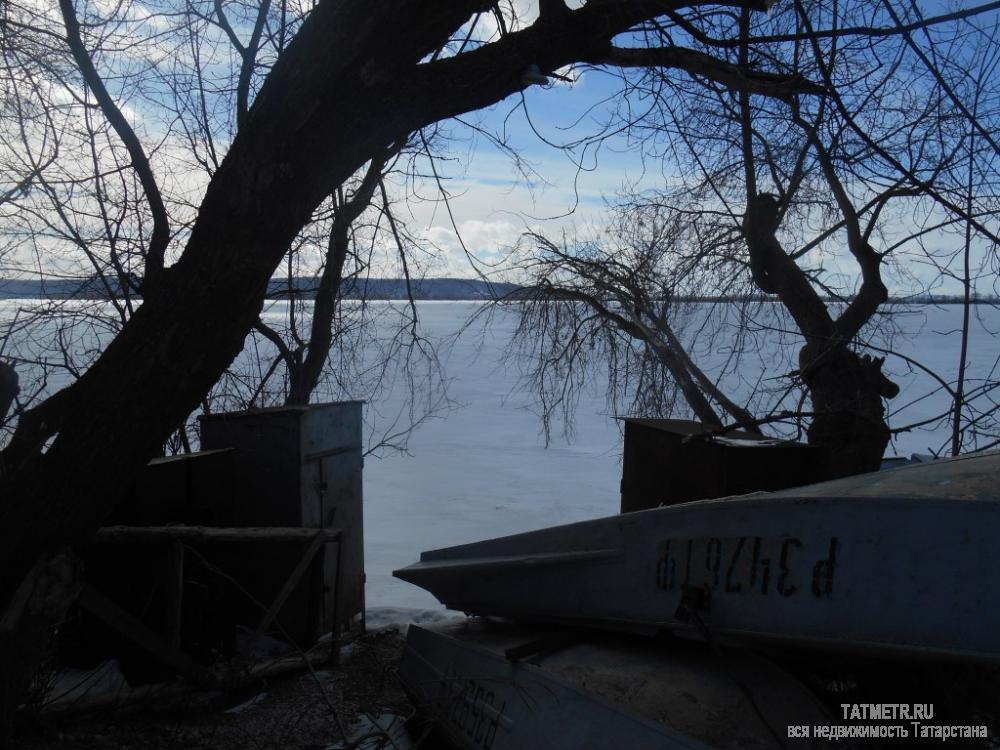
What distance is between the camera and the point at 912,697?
10.1 ft

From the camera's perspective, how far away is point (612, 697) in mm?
3145

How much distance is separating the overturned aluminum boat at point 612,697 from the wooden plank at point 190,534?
1359 mm

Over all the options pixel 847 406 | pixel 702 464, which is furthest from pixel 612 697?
pixel 847 406

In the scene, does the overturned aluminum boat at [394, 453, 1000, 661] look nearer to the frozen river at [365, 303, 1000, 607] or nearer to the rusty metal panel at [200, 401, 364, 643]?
the rusty metal panel at [200, 401, 364, 643]

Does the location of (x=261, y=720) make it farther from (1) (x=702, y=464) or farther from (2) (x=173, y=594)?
(1) (x=702, y=464)

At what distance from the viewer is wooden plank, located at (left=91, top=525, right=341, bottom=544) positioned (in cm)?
403

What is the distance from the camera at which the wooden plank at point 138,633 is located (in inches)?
141

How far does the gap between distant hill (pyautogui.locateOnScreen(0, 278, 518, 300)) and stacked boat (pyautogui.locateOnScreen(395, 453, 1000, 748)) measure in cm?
393

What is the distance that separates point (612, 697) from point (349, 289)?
21.1 feet

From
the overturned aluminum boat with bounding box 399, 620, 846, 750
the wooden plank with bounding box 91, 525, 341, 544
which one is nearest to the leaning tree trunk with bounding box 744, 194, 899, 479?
the overturned aluminum boat with bounding box 399, 620, 846, 750

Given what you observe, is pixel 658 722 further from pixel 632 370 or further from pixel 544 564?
pixel 632 370

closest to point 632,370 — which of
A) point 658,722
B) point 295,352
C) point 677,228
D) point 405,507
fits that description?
point 677,228

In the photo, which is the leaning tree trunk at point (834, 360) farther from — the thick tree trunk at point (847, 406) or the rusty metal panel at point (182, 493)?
the rusty metal panel at point (182, 493)

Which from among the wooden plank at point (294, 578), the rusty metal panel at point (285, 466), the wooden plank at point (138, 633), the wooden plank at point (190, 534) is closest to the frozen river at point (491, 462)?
the rusty metal panel at point (285, 466)
